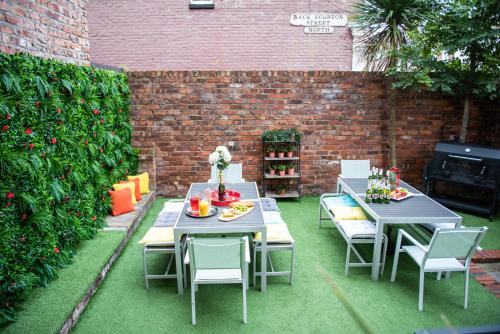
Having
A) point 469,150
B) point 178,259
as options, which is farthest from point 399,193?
point 178,259

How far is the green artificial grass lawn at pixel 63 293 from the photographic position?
269 cm

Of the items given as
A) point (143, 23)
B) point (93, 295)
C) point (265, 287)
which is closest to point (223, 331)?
point (265, 287)

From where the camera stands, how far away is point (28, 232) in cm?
304

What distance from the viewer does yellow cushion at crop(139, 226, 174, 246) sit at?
356 cm

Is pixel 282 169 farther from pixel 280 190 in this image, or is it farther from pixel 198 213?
pixel 198 213

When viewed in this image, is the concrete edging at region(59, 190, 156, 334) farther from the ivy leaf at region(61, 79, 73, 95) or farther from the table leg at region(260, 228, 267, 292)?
the ivy leaf at region(61, 79, 73, 95)

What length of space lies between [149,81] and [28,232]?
3.61 metres

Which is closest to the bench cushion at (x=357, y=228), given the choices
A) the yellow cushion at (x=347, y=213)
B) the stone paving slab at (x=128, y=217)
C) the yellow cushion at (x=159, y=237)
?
the yellow cushion at (x=347, y=213)

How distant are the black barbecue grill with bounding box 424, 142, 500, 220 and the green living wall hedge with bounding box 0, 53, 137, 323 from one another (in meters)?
4.99

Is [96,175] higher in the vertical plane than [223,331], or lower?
higher

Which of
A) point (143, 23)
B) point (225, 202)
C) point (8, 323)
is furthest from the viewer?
point (143, 23)

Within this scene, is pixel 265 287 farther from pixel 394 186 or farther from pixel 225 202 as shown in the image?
pixel 394 186

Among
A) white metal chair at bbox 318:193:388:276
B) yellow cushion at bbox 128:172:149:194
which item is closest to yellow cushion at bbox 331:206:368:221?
white metal chair at bbox 318:193:388:276

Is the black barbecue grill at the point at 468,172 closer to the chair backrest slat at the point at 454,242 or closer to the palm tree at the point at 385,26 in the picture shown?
the palm tree at the point at 385,26
